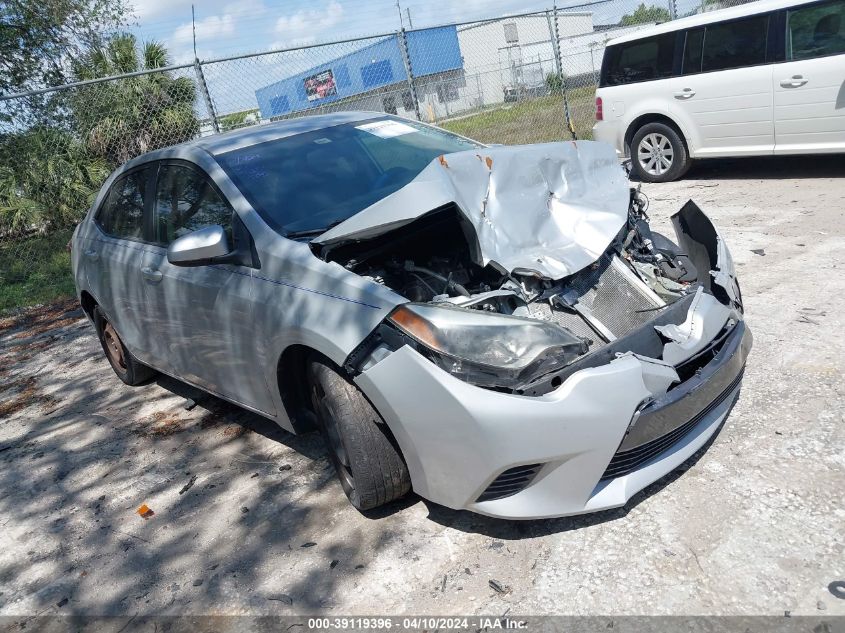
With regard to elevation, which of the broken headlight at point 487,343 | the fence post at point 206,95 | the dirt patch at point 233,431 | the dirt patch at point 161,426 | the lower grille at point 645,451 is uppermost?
the fence post at point 206,95

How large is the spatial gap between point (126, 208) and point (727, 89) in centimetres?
633

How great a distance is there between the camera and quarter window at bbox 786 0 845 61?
681cm

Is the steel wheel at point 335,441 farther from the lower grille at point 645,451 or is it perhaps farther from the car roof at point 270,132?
the car roof at point 270,132

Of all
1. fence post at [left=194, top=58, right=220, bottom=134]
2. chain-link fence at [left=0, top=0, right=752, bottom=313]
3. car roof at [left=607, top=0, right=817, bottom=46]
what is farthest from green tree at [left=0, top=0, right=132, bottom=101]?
car roof at [left=607, top=0, right=817, bottom=46]

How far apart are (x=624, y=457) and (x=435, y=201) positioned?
1.25m

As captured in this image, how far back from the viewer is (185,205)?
12.6 ft

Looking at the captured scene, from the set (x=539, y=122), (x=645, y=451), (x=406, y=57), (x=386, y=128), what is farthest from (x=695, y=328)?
(x=539, y=122)

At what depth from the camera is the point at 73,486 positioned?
3969mm

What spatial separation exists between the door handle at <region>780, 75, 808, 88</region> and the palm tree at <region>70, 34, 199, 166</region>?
24.1ft

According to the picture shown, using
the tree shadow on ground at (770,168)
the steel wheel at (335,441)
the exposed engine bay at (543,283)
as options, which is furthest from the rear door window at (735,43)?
the steel wheel at (335,441)

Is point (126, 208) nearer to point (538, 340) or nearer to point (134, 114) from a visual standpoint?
point (538, 340)

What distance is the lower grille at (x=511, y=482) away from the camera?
253 cm

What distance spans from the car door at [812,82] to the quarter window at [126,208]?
20.6ft

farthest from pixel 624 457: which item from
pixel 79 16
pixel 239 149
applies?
pixel 79 16
